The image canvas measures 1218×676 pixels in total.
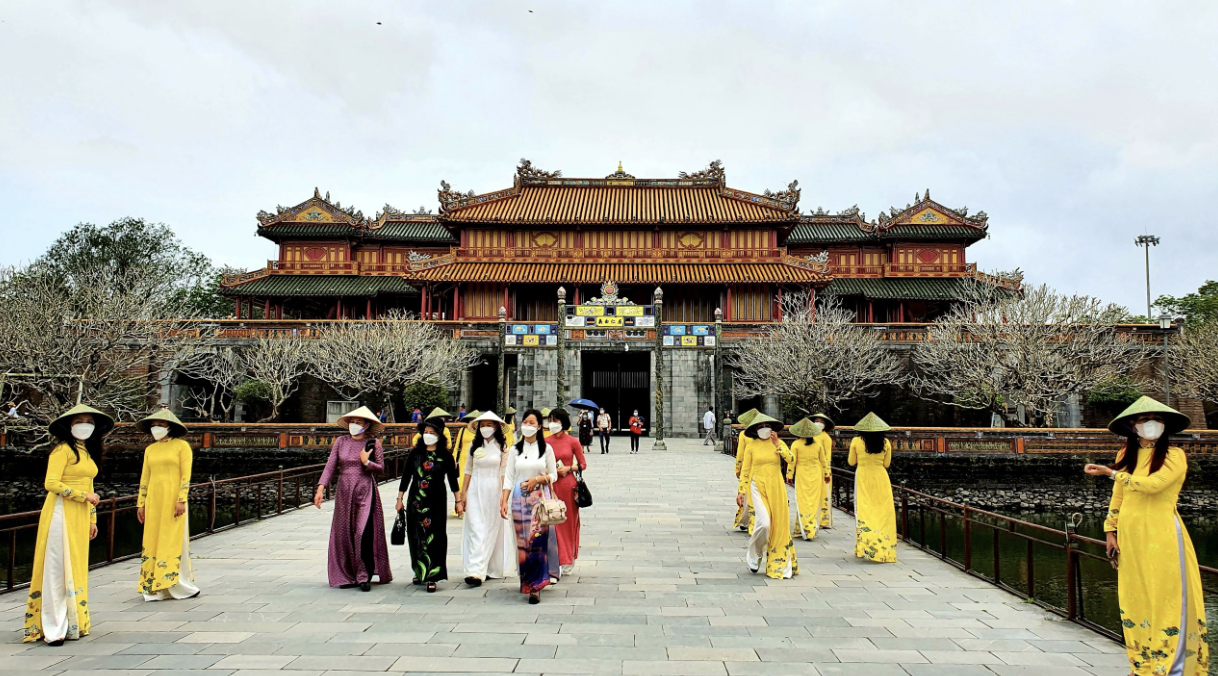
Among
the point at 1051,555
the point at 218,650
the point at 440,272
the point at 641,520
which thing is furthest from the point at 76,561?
the point at 440,272

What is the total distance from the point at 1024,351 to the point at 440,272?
2314 centimetres

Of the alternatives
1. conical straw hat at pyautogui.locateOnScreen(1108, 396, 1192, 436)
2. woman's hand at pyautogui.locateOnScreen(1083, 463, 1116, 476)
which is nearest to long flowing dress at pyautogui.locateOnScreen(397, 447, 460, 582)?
woman's hand at pyautogui.locateOnScreen(1083, 463, 1116, 476)

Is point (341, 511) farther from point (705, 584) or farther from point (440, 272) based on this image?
point (440, 272)

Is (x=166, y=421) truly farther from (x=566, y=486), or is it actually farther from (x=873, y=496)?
(x=873, y=496)

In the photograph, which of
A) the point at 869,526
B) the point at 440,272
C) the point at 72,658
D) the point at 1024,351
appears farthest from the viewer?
the point at 440,272

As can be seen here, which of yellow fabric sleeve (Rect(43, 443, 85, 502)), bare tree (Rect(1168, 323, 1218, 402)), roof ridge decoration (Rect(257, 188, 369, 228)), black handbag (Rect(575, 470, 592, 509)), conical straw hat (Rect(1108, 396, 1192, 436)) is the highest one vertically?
roof ridge decoration (Rect(257, 188, 369, 228))

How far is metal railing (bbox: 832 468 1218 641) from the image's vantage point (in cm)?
647

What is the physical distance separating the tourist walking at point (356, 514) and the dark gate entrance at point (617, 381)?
23.4m

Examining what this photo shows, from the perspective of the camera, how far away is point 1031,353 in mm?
22688

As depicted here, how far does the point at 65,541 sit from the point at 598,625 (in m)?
3.99

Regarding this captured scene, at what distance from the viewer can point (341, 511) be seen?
710cm

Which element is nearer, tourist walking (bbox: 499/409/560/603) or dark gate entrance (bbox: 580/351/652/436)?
tourist walking (bbox: 499/409/560/603)

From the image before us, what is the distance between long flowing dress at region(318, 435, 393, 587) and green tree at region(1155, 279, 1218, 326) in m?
39.8

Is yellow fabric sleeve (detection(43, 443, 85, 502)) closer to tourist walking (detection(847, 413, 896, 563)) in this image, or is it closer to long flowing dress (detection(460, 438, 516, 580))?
long flowing dress (detection(460, 438, 516, 580))
